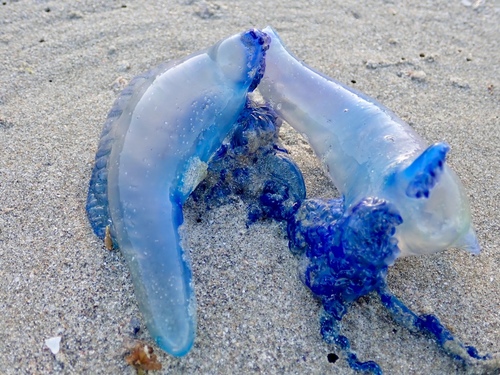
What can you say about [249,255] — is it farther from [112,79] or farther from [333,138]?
[112,79]

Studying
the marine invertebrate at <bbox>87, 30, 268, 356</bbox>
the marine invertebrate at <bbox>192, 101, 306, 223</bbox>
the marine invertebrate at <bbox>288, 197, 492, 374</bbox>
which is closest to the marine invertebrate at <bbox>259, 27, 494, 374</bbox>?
the marine invertebrate at <bbox>288, 197, 492, 374</bbox>

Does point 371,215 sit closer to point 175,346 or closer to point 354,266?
point 354,266

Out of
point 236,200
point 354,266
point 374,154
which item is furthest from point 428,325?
point 236,200

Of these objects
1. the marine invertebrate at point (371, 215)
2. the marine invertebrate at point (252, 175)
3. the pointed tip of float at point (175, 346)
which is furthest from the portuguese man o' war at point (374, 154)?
the pointed tip of float at point (175, 346)

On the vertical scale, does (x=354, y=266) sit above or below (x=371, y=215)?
below

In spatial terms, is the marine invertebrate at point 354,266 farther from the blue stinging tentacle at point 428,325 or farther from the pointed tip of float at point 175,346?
the pointed tip of float at point 175,346

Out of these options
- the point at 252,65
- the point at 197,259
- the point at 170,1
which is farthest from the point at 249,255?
the point at 170,1

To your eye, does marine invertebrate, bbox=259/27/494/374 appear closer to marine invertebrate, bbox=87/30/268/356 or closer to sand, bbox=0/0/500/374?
sand, bbox=0/0/500/374
